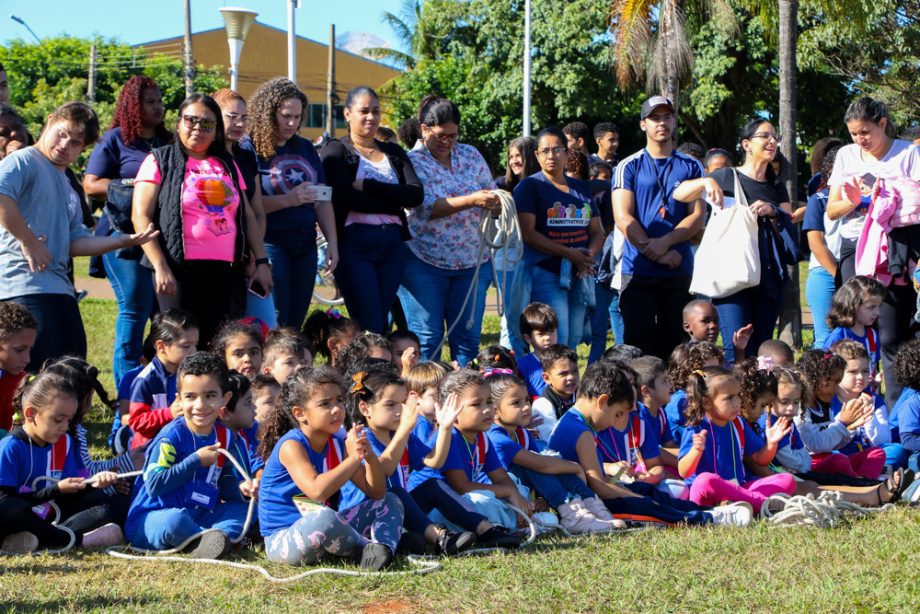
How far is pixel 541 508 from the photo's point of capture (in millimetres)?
5941

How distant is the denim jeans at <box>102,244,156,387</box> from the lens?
7230 mm

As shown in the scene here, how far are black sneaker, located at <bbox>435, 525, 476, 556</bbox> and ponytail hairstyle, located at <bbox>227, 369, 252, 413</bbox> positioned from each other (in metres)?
1.27

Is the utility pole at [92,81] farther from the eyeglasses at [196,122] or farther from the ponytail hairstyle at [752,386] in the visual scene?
the ponytail hairstyle at [752,386]

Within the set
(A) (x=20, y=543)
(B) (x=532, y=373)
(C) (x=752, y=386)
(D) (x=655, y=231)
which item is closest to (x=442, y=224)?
(B) (x=532, y=373)

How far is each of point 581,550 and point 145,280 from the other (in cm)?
355

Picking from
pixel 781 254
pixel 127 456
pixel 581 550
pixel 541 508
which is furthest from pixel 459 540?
pixel 781 254

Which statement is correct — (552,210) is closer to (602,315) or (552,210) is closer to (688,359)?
(602,315)

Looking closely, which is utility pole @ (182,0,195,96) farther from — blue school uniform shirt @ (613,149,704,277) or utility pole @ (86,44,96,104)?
blue school uniform shirt @ (613,149,704,277)

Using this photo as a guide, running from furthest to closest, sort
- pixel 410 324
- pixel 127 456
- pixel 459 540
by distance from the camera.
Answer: pixel 410 324, pixel 127 456, pixel 459 540

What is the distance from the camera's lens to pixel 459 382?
5477 millimetres

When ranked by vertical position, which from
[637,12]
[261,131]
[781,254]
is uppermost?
[637,12]

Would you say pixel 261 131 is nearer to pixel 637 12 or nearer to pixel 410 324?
pixel 410 324

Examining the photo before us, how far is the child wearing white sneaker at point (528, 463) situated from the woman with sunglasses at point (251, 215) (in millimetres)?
1699

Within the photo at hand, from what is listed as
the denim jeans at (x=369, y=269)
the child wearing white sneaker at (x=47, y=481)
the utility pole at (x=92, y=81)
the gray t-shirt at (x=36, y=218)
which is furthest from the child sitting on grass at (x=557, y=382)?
the utility pole at (x=92, y=81)
